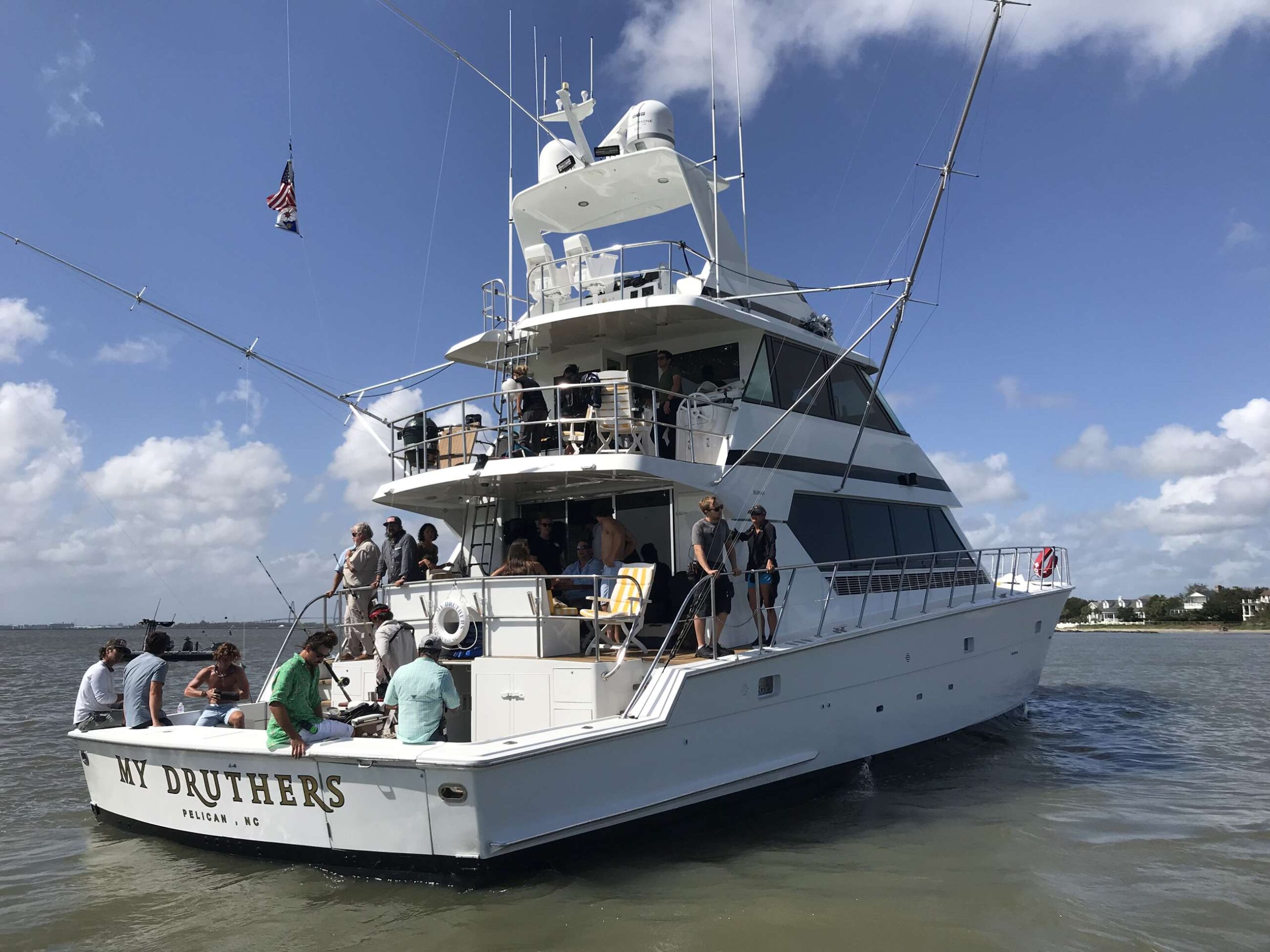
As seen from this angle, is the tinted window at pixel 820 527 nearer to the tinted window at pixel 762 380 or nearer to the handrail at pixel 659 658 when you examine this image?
the tinted window at pixel 762 380

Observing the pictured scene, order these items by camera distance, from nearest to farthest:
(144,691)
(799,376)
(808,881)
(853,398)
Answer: (808,881)
(144,691)
(799,376)
(853,398)

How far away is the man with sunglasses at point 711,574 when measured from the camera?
7090mm

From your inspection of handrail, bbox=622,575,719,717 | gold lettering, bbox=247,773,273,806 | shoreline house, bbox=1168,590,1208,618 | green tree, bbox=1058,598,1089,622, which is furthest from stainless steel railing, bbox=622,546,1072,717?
shoreline house, bbox=1168,590,1208,618

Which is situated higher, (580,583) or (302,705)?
(580,583)

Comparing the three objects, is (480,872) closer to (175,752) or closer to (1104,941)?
(175,752)

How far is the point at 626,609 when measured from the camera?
23.1 ft

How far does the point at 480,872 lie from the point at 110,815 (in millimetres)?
3987

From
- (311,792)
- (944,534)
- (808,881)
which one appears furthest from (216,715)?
(944,534)

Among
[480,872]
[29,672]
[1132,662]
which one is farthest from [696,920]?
[29,672]

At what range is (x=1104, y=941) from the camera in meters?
5.07

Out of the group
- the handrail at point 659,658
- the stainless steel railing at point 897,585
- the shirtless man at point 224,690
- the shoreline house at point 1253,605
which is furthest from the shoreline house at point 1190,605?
the shirtless man at point 224,690

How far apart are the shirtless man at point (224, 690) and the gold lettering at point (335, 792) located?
1884 mm

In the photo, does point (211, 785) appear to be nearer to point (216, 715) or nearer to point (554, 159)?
point (216, 715)

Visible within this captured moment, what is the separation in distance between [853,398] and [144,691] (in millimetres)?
8084
